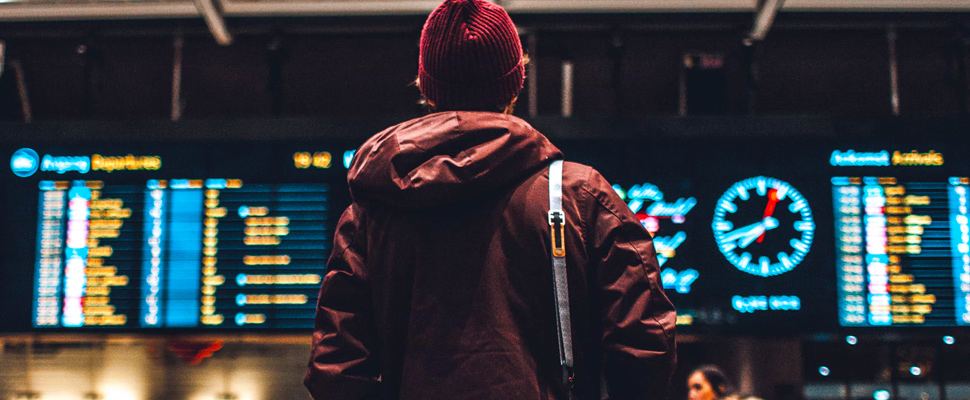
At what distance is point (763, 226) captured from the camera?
2955mm

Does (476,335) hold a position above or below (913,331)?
above

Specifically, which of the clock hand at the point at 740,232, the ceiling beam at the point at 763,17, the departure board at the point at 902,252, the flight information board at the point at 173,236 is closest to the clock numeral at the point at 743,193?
the clock hand at the point at 740,232

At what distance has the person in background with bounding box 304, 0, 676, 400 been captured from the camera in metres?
0.95

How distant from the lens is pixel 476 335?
0.97m

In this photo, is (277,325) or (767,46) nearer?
(277,325)

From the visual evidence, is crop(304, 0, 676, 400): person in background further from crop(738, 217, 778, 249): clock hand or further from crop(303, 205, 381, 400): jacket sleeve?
crop(738, 217, 778, 249): clock hand

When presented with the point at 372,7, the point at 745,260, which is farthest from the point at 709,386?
the point at 372,7

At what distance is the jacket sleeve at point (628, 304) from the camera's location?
922 mm

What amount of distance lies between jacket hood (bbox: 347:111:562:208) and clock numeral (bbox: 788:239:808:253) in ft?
7.48

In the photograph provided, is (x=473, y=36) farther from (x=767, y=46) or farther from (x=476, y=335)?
(x=767, y=46)

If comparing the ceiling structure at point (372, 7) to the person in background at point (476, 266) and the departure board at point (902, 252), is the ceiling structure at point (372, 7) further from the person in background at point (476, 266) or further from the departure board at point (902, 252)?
the person in background at point (476, 266)

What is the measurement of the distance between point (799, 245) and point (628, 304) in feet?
7.50

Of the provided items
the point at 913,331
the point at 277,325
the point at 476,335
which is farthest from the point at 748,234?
the point at 476,335

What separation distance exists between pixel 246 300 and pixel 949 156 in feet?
9.94
